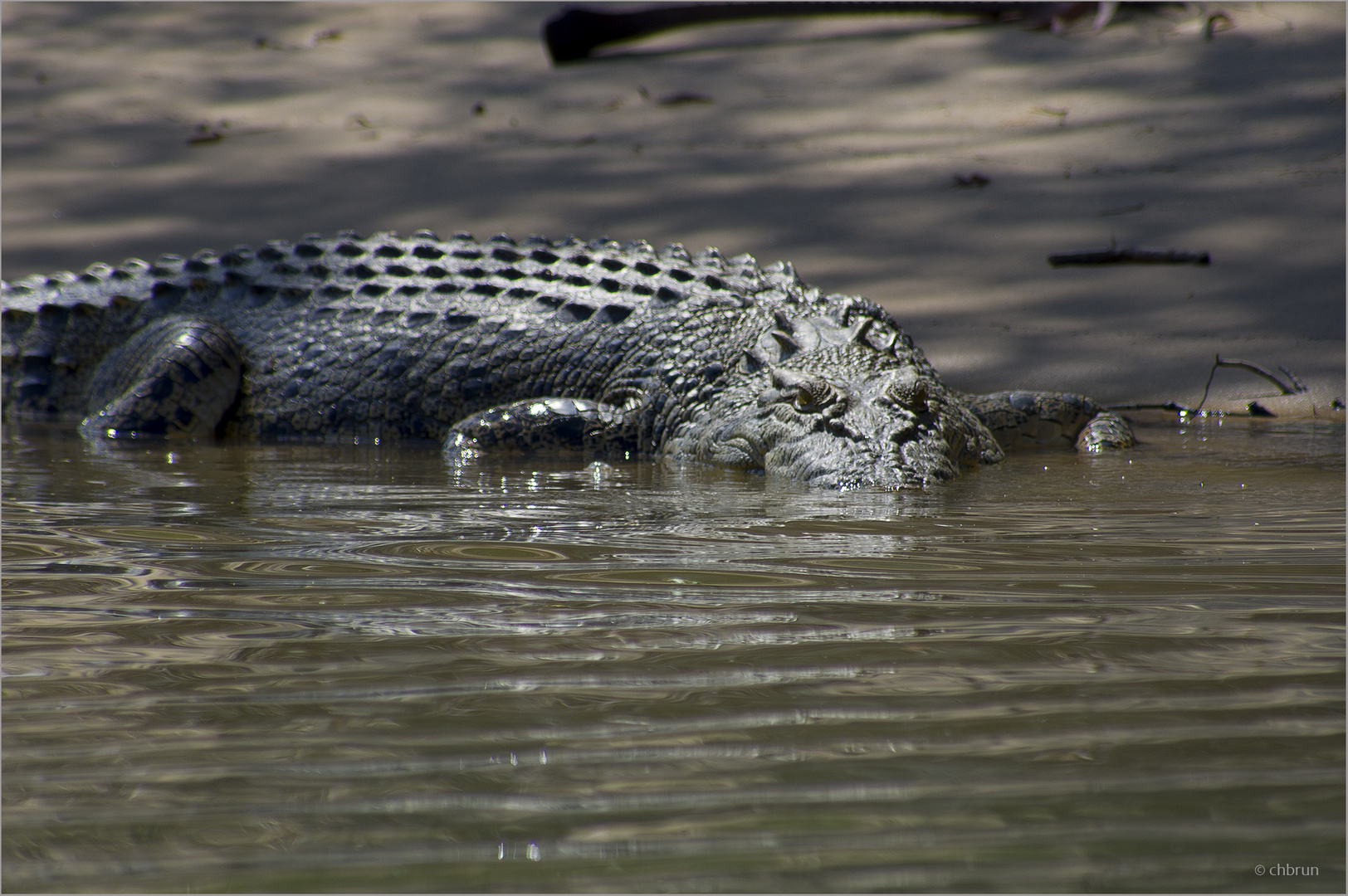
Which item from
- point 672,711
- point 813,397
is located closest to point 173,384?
point 813,397

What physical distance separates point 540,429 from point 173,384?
1795mm

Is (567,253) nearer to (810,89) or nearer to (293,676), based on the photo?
(293,676)

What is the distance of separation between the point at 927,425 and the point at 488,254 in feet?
8.21

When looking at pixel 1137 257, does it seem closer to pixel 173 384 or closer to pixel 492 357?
pixel 492 357

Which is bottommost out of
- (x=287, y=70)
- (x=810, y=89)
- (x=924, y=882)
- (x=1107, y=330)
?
(x=924, y=882)

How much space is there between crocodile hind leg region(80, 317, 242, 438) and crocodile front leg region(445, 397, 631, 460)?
4.51ft

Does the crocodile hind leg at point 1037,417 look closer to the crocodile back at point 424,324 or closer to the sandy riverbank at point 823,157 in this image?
the crocodile back at point 424,324

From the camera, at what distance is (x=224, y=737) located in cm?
95

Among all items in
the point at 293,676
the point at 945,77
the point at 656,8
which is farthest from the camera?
the point at 656,8

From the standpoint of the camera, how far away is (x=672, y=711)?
1011mm

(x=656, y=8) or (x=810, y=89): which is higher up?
(x=656, y=8)

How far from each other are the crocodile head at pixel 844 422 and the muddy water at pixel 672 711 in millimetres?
1020

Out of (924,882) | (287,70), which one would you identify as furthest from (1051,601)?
(287,70)

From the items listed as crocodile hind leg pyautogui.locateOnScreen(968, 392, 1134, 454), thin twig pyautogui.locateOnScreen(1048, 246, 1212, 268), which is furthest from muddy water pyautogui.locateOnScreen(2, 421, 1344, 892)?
thin twig pyautogui.locateOnScreen(1048, 246, 1212, 268)
